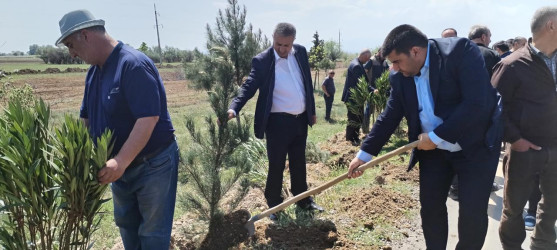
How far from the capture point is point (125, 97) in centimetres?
223

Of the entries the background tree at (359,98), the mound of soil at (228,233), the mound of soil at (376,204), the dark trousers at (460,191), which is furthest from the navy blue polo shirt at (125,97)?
the background tree at (359,98)

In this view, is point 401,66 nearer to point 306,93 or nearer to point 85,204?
point 306,93

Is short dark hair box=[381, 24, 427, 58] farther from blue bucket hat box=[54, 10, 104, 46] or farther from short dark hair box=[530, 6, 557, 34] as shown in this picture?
blue bucket hat box=[54, 10, 104, 46]

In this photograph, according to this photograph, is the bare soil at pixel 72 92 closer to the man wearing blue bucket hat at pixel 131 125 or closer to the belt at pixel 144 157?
the man wearing blue bucket hat at pixel 131 125

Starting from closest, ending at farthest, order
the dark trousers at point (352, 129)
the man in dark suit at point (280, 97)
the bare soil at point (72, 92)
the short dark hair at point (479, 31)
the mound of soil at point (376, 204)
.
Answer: the man in dark suit at point (280, 97) → the mound of soil at point (376, 204) → the short dark hair at point (479, 31) → the dark trousers at point (352, 129) → the bare soil at point (72, 92)

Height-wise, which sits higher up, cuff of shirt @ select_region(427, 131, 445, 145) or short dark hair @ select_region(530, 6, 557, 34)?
short dark hair @ select_region(530, 6, 557, 34)

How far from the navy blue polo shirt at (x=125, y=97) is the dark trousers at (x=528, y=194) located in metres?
2.56

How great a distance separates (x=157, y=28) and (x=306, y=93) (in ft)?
178

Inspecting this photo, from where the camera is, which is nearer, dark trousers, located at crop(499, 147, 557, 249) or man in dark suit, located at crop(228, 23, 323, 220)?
dark trousers, located at crop(499, 147, 557, 249)

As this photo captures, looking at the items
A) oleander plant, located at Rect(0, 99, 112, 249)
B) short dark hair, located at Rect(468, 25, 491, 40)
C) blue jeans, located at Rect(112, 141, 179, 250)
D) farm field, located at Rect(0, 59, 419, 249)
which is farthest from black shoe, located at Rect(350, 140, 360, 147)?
oleander plant, located at Rect(0, 99, 112, 249)

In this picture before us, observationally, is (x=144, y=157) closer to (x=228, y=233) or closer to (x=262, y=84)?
(x=228, y=233)

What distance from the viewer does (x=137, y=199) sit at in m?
2.56

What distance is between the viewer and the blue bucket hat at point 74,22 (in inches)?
85.0

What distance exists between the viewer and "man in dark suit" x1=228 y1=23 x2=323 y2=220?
3635mm
